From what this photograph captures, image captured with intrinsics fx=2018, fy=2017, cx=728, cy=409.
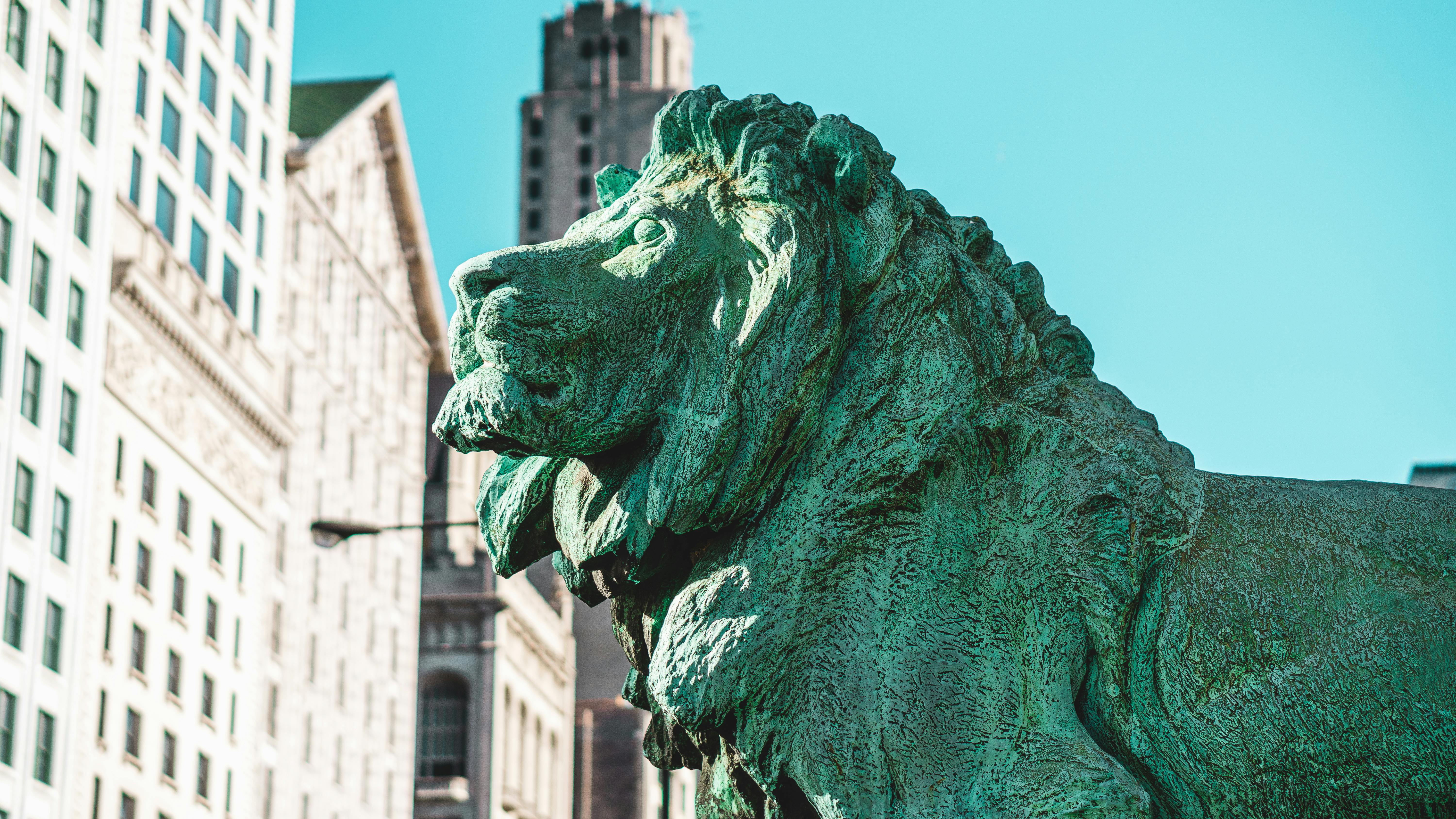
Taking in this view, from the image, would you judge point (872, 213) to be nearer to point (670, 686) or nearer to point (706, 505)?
point (706, 505)

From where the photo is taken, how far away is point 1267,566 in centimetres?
441

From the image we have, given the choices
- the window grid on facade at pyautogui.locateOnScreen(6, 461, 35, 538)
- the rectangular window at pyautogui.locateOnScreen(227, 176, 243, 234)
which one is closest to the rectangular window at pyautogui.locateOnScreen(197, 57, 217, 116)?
the rectangular window at pyautogui.locateOnScreen(227, 176, 243, 234)

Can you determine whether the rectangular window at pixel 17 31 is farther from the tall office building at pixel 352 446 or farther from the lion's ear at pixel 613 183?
the lion's ear at pixel 613 183

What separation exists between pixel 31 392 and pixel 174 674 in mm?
9742

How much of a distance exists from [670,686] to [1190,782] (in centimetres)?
110

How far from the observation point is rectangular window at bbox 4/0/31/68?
3931 centimetres

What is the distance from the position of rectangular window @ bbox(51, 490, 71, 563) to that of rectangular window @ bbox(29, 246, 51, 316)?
378cm

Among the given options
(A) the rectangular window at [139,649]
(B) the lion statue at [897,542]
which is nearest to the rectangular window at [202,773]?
(A) the rectangular window at [139,649]

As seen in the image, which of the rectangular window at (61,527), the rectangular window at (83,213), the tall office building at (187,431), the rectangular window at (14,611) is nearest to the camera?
the rectangular window at (14,611)

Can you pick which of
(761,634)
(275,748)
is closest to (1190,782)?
(761,634)

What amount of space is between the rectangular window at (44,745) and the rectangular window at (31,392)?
3702 millimetres

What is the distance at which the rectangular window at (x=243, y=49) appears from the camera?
53.3 m

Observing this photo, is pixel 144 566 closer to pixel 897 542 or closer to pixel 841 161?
pixel 841 161

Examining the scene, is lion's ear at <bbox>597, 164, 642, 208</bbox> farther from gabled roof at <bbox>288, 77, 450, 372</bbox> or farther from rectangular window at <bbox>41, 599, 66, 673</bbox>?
gabled roof at <bbox>288, 77, 450, 372</bbox>
